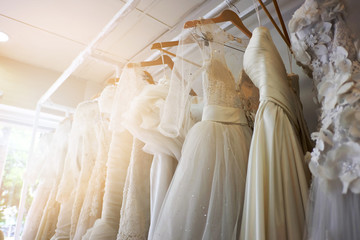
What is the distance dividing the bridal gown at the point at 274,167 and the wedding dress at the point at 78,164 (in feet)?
3.02

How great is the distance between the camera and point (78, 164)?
4.78ft

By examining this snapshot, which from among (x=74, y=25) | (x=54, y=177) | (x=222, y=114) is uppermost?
(x=74, y=25)

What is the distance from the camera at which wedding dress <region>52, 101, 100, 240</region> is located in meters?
1.27

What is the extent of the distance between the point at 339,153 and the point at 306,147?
0.83ft

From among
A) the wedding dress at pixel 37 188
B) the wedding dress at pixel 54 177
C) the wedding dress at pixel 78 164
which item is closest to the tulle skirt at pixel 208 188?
the wedding dress at pixel 78 164

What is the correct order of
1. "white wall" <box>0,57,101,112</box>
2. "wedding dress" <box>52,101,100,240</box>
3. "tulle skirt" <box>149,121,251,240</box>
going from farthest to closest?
"white wall" <box>0,57,101,112</box> → "wedding dress" <box>52,101,100,240</box> → "tulle skirt" <box>149,121,251,240</box>

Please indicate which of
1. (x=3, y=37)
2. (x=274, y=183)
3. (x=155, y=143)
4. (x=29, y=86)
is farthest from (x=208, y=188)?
(x=29, y=86)

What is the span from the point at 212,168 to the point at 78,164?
3.31 feet

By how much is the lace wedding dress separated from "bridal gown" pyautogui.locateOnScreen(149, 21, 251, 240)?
0.20 meters

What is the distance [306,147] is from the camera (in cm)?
72

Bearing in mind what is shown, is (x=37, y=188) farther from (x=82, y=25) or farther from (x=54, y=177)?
(x=82, y=25)

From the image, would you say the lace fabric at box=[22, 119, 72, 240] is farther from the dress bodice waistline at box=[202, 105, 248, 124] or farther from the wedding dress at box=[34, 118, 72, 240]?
the dress bodice waistline at box=[202, 105, 248, 124]

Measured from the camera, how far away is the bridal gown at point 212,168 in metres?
0.61

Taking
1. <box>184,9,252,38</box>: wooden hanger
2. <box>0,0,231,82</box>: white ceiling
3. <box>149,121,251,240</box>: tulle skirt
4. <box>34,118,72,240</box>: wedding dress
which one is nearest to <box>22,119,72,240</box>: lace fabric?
<box>34,118,72,240</box>: wedding dress
